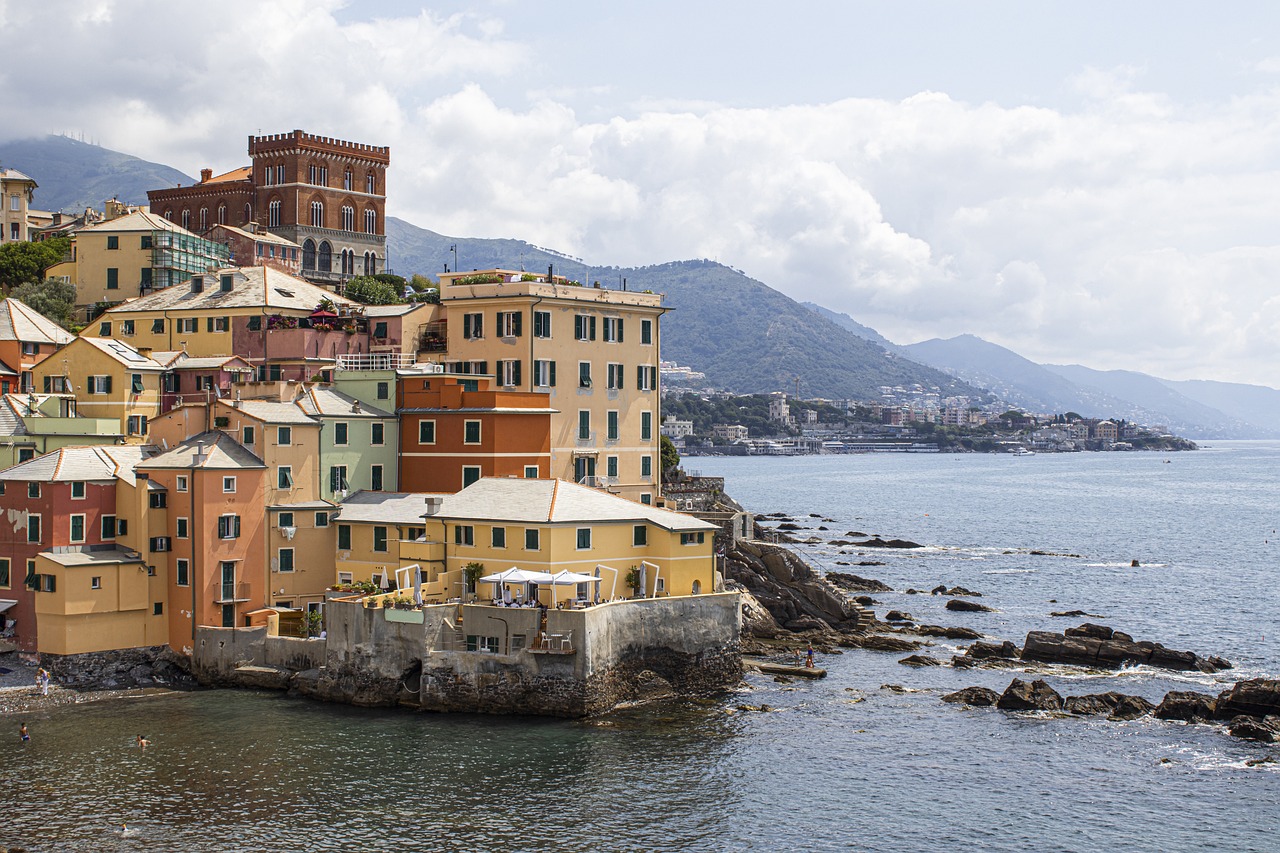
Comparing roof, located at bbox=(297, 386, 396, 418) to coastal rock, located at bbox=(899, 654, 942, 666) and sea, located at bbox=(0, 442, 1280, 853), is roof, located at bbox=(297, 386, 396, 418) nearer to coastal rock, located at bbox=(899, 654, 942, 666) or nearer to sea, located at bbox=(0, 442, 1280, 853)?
sea, located at bbox=(0, 442, 1280, 853)

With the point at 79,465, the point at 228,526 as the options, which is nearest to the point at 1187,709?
the point at 228,526

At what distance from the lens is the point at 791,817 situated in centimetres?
4956

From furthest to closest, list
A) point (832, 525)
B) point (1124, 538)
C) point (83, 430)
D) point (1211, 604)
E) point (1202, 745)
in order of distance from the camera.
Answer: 1. point (832, 525)
2. point (1124, 538)
3. point (1211, 604)
4. point (83, 430)
5. point (1202, 745)

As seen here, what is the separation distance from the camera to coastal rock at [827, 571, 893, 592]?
109m

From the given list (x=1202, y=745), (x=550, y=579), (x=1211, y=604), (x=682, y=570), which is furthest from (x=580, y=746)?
(x=1211, y=604)

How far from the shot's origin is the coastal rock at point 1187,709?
205 ft

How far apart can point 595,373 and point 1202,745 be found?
1557 inches

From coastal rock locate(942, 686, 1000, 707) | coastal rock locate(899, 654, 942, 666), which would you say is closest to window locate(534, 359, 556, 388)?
coastal rock locate(899, 654, 942, 666)

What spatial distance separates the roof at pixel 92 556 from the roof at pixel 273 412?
8.86m

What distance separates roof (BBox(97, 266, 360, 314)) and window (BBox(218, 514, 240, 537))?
2634 cm

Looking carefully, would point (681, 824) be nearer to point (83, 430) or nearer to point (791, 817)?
point (791, 817)

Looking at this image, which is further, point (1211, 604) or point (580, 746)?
point (1211, 604)

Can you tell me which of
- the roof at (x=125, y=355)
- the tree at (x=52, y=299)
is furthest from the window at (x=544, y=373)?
the tree at (x=52, y=299)

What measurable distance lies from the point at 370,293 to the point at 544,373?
104 ft
